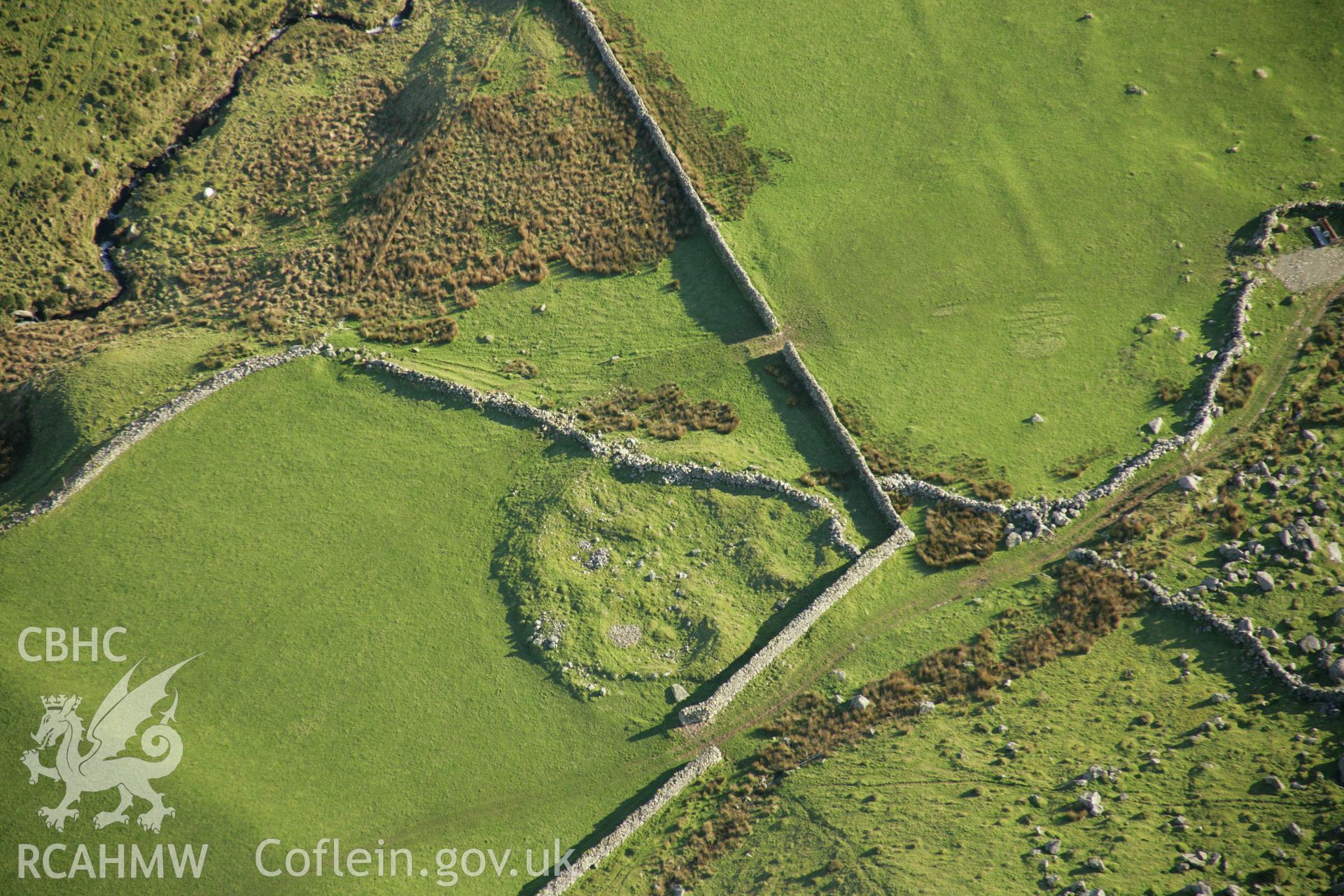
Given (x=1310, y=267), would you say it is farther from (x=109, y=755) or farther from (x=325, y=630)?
(x=109, y=755)

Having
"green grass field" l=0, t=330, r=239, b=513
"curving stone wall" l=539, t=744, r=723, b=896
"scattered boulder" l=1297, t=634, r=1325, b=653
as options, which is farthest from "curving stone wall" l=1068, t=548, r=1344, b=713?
"green grass field" l=0, t=330, r=239, b=513

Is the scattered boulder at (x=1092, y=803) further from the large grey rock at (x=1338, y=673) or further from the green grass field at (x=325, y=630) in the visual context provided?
the green grass field at (x=325, y=630)

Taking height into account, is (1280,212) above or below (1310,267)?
above

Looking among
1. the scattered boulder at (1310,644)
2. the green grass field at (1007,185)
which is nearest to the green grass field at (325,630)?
the green grass field at (1007,185)

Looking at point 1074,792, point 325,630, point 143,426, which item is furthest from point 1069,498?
point 143,426

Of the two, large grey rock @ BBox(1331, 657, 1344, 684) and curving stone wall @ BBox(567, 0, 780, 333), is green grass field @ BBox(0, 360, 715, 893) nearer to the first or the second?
curving stone wall @ BBox(567, 0, 780, 333)

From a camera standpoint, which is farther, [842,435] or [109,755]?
[842,435]
